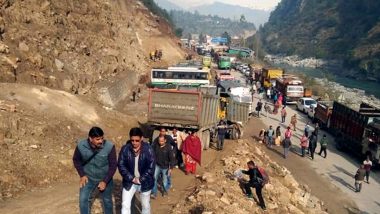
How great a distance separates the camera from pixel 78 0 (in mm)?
36156

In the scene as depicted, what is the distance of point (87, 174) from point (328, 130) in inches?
1072

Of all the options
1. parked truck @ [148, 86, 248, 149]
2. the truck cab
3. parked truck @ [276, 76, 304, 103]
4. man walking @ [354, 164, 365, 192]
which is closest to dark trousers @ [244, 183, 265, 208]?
parked truck @ [148, 86, 248, 149]

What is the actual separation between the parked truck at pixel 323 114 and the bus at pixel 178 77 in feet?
35.0

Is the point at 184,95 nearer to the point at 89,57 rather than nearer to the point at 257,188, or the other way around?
the point at 257,188

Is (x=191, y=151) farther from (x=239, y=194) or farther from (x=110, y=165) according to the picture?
(x=110, y=165)

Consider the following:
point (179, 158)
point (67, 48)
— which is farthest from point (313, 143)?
point (67, 48)

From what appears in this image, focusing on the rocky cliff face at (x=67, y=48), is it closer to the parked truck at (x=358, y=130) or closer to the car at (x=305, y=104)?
the car at (x=305, y=104)

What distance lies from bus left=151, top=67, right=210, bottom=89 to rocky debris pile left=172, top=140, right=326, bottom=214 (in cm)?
1944

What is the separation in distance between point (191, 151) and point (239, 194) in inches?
98.9

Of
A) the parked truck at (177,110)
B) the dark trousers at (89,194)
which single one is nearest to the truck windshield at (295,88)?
the parked truck at (177,110)

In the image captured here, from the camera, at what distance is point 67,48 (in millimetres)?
29328

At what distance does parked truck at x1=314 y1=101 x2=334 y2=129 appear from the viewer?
105 ft

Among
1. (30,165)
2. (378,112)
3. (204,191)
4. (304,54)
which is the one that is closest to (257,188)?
(204,191)

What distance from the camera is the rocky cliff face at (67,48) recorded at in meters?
23.1
